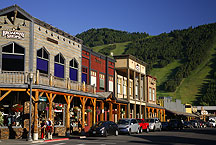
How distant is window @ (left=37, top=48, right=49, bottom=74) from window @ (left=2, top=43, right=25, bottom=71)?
6.03ft

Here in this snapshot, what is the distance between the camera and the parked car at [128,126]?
36156mm

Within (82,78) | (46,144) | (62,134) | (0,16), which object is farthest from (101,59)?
(46,144)

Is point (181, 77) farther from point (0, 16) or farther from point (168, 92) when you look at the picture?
point (0, 16)

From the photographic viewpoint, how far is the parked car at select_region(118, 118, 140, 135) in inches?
1423

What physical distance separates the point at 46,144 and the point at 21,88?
19.7 ft

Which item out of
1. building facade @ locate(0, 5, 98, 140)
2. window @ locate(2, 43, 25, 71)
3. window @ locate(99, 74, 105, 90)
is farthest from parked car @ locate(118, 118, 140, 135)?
window @ locate(2, 43, 25, 71)

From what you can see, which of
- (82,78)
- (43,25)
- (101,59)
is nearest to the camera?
(43,25)

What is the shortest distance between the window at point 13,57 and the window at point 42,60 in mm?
1837

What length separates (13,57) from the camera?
29641mm

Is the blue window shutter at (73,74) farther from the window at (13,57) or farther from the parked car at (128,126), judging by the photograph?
the window at (13,57)

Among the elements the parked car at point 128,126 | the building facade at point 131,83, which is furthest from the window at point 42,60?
the building facade at point 131,83

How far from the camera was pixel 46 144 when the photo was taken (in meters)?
23.3

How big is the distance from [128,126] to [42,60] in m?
11.1

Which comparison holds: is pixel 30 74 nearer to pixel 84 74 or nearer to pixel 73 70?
pixel 73 70
